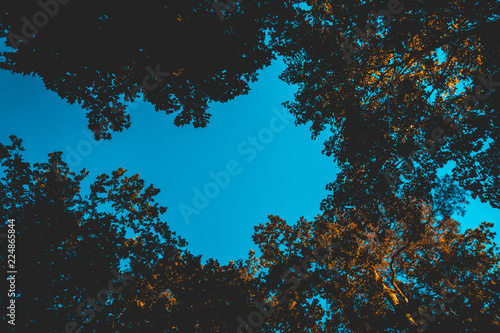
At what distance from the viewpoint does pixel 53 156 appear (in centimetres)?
1188

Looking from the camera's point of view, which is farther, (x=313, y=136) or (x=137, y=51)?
(x=313, y=136)

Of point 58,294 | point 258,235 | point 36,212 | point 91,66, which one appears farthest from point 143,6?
point 258,235

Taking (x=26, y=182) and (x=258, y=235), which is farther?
(x=258, y=235)

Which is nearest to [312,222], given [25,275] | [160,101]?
[160,101]

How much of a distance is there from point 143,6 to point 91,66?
2.53m

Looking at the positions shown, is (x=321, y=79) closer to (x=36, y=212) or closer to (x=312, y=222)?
(x=312, y=222)

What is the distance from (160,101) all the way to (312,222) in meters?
11.7

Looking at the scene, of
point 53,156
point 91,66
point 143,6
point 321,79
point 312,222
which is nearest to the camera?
point 143,6

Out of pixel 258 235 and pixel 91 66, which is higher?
pixel 91 66

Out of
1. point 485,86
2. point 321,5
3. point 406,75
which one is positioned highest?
point 321,5

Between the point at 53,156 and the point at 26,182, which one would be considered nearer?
the point at 26,182

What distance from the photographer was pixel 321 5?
29.7 ft

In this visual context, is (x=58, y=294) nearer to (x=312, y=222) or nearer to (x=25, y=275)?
(x=25, y=275)

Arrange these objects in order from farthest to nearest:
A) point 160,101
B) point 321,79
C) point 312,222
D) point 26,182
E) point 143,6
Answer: point 312,222 < point 26,182 < point 321,79 < point 160,101 < point 143,6
